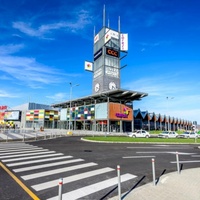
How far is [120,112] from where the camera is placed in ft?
200

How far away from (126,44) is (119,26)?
8.83 metres

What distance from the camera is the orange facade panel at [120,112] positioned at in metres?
59.0

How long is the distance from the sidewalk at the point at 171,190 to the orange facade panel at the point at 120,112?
50867mm

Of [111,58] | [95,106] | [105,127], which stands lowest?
[105,127]

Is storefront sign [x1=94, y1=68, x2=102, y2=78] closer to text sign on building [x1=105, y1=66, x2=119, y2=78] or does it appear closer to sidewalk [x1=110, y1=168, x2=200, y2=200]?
text sign on building [x1=105, y1=66, x2=119, y2=78]

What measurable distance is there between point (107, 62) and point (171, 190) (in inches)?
2690

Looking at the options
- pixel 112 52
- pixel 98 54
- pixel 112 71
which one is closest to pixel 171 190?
pixel 112 71

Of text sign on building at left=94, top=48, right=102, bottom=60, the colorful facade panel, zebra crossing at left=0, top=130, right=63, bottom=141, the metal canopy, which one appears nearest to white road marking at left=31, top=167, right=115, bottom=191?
zebra crossing at left=0, top=130, right=63, bottom=141

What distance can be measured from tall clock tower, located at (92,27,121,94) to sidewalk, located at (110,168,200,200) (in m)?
62.6

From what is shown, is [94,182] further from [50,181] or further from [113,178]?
[50,181]

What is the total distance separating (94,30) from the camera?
281 feet

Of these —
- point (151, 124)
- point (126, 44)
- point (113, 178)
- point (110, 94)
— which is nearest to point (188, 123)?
point (151, 124)

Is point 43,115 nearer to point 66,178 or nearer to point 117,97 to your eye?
point 117,97

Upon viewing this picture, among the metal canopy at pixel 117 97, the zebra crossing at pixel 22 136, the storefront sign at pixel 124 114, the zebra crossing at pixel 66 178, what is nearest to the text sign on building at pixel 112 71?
the metal canopy at pixel 117 97
